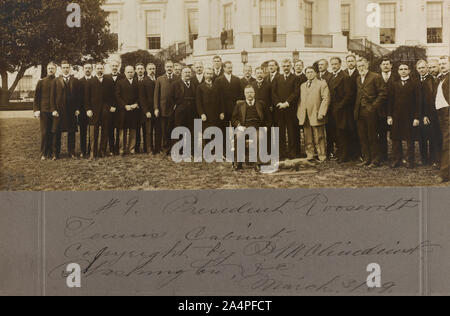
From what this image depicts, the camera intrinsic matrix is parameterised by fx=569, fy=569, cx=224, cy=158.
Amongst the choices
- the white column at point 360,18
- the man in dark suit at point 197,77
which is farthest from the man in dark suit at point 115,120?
the white column at point 360,18

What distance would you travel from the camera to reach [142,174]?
584 cm

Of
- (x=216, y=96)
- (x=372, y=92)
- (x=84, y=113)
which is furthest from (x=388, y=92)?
(x=84, y=113)

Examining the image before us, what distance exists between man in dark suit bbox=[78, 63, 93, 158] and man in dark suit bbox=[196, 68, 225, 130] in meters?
1.18

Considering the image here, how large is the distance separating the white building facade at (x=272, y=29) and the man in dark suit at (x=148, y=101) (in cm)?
28

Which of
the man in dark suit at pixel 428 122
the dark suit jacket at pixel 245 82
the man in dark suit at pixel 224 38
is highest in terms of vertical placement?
the man in dark suit at pixel 224 38

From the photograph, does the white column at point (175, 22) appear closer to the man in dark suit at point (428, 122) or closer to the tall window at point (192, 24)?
the tall window at point (192, 24)

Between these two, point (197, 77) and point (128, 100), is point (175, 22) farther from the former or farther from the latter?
point (128, 100)

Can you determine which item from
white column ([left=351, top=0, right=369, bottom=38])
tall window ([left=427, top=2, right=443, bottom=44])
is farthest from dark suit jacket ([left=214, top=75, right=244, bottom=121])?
tall window ([left=427, top=2, right=443, bottom=44])

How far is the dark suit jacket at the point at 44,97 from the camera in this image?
5969 millimetres

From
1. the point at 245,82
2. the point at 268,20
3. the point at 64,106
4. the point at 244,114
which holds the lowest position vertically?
the point at 244,114


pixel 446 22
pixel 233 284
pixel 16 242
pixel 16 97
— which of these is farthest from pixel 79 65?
pixel 446 22

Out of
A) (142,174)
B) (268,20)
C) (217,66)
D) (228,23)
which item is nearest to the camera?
(142,174)

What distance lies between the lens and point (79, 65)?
6.04 metres

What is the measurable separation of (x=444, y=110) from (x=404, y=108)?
0.42 meters
